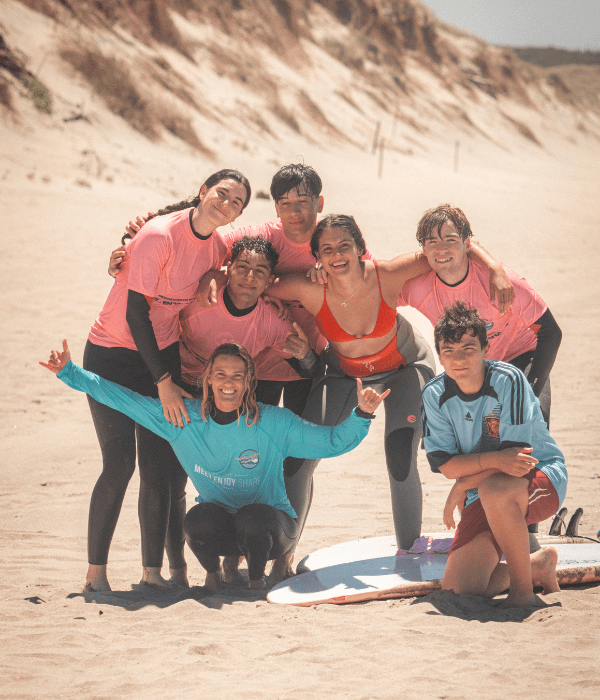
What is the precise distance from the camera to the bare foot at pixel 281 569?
3.95 m

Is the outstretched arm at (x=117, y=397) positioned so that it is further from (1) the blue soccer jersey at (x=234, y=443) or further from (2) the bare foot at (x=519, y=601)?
(2) the bare foot at (x=519, y=601)

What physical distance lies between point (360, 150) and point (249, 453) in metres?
23.1

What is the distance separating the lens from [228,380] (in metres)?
3.59

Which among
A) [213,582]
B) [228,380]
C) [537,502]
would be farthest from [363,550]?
[228,380]

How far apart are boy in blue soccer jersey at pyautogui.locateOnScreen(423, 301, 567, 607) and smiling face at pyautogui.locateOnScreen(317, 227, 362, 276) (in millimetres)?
643

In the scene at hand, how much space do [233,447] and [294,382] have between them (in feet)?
2.18

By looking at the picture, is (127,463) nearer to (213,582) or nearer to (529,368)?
(213,582)

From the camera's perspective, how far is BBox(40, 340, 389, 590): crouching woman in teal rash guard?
3.56 m

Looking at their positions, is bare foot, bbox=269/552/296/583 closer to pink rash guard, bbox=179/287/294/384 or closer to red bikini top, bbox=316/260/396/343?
pink rash guard, bbox=179/287/294/384

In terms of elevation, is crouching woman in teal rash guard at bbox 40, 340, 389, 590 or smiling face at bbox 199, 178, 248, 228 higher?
smiling face at bbox 199, 178, 248, 228

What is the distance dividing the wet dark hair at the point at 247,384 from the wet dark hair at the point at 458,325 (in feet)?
3.06

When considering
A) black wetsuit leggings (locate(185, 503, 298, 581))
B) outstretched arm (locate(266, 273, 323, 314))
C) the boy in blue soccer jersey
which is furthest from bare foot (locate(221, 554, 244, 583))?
outstretched arm (locate(266, 273, 323, 314))

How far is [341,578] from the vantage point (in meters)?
3.79

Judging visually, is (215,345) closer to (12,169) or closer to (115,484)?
(115,484)
